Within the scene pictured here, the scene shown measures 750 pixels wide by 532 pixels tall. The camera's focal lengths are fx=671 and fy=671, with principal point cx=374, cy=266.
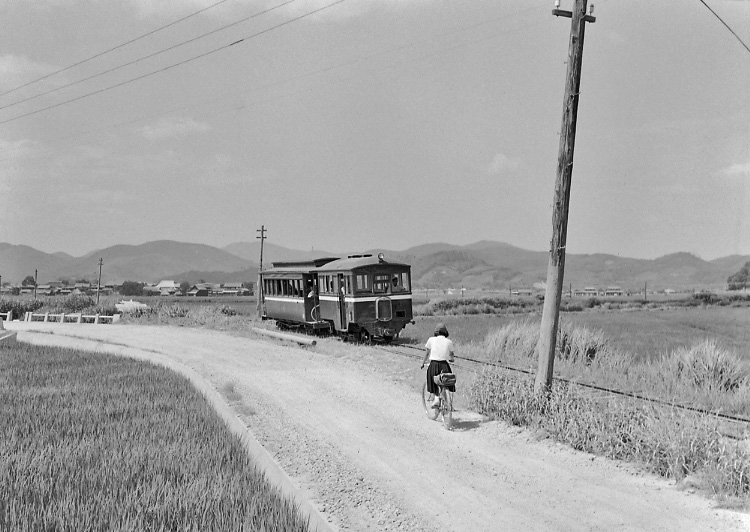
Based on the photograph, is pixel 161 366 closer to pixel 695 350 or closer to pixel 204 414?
pixel 204 414

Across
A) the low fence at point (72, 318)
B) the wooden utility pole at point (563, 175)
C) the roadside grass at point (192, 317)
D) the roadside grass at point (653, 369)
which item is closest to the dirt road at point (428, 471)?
the wooden utility pole at point (563, 175)

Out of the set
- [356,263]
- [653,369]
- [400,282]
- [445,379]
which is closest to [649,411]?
[445,379]

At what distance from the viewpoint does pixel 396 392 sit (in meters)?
15.7

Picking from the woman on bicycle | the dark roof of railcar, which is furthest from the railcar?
the woman on bicycle

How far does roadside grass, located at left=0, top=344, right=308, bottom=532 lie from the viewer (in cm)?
688

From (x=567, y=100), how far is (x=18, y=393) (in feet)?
44.7

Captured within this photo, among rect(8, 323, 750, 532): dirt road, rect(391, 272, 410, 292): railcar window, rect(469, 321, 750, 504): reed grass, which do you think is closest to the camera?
rect(8, 323, 750, 532): dirt road

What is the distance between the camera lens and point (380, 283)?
2431cm

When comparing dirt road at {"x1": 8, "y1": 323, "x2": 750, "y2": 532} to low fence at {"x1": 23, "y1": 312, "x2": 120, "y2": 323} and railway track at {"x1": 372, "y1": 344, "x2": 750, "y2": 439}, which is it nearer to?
railway track at {"x1": 372, "y1": 344, "x2": 750, "y2": 439}

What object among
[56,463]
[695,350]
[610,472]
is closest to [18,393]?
[56,463]

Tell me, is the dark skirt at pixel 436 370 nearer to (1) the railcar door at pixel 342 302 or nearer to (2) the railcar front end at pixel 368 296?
(2) the railcar front end at pixel 368 296

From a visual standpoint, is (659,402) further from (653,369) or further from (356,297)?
(356,297)

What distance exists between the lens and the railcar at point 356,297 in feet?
78.6

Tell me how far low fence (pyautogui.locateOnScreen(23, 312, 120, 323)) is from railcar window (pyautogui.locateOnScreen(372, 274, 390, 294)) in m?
24.9
